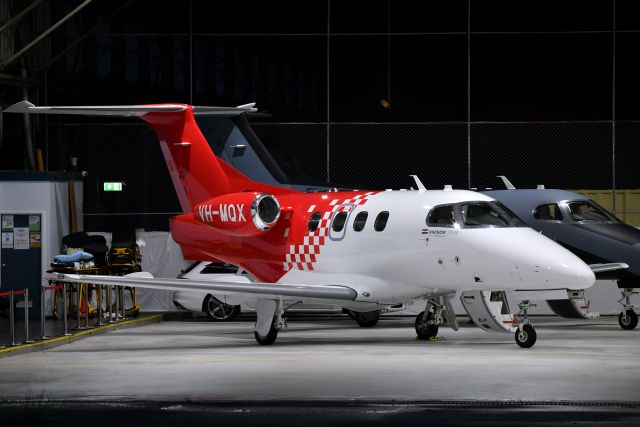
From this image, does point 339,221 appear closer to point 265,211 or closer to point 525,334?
point 265,211

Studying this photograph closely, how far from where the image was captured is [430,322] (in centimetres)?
2211

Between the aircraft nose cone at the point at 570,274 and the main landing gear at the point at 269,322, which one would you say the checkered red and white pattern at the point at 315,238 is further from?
the aircraft nose cone at the point at 570,274

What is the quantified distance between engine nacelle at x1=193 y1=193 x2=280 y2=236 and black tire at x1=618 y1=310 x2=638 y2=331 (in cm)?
668

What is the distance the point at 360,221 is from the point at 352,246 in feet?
1.37

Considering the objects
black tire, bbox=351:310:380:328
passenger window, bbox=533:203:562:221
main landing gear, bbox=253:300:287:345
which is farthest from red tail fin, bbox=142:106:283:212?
passenger window, bbox=533:203:562:221

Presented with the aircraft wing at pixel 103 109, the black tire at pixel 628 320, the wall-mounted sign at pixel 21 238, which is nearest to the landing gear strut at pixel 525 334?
the black tire at pixel 628 320

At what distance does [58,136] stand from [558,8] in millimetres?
13428

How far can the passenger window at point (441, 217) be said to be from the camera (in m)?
20.8

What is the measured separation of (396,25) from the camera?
3691 centimetres

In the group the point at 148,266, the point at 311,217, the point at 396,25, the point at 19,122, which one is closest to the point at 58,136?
the point at 19,122

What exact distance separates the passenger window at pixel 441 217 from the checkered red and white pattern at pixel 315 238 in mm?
1934

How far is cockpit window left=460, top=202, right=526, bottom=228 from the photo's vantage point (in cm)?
2041

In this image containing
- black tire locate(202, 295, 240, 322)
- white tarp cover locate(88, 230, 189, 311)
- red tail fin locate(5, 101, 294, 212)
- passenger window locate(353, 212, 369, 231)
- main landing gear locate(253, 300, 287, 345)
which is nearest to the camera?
main landing gear locate(253, 300, 287, 345)

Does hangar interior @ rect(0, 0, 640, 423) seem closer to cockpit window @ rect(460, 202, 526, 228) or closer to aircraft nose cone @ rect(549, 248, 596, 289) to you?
cockpit window @ rect(460, 202, 526, 228)
